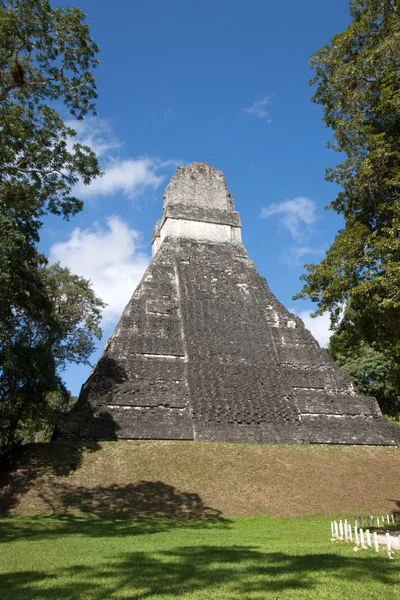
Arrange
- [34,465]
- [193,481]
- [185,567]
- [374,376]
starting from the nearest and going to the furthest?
[185,567] → [193,481] → [34,465] → [374,376]

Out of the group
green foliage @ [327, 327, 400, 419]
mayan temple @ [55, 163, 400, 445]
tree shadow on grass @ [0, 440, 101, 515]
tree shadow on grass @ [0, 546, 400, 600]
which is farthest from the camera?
green foliage @ [327, 327, 400, 419]

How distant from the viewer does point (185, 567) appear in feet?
15.7

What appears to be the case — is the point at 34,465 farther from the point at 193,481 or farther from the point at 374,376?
the point at 374,376

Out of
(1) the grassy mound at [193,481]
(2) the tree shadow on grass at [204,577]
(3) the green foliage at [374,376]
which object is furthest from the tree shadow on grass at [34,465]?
(3) the green foliage at [374,376]

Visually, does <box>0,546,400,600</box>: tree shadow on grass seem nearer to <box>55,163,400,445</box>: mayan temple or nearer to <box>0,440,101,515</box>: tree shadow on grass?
<box>0,440,101,515</box>: tree shadow on grass

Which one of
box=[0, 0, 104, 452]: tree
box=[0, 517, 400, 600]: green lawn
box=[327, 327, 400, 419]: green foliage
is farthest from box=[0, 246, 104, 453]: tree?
box=[327, 327, 400, 419]: green foliage

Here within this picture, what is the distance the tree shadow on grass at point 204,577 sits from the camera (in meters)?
3.91

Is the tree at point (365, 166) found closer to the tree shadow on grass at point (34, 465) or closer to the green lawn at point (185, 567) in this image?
the green lawn at point (185, 567)

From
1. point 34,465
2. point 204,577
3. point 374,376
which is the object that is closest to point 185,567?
point 204,577

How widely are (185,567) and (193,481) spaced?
688cm

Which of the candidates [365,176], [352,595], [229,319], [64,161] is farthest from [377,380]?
[352,595]

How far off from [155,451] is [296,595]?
9546 mm

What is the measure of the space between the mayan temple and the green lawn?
21.3ft

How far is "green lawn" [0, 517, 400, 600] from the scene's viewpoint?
3.94 m
